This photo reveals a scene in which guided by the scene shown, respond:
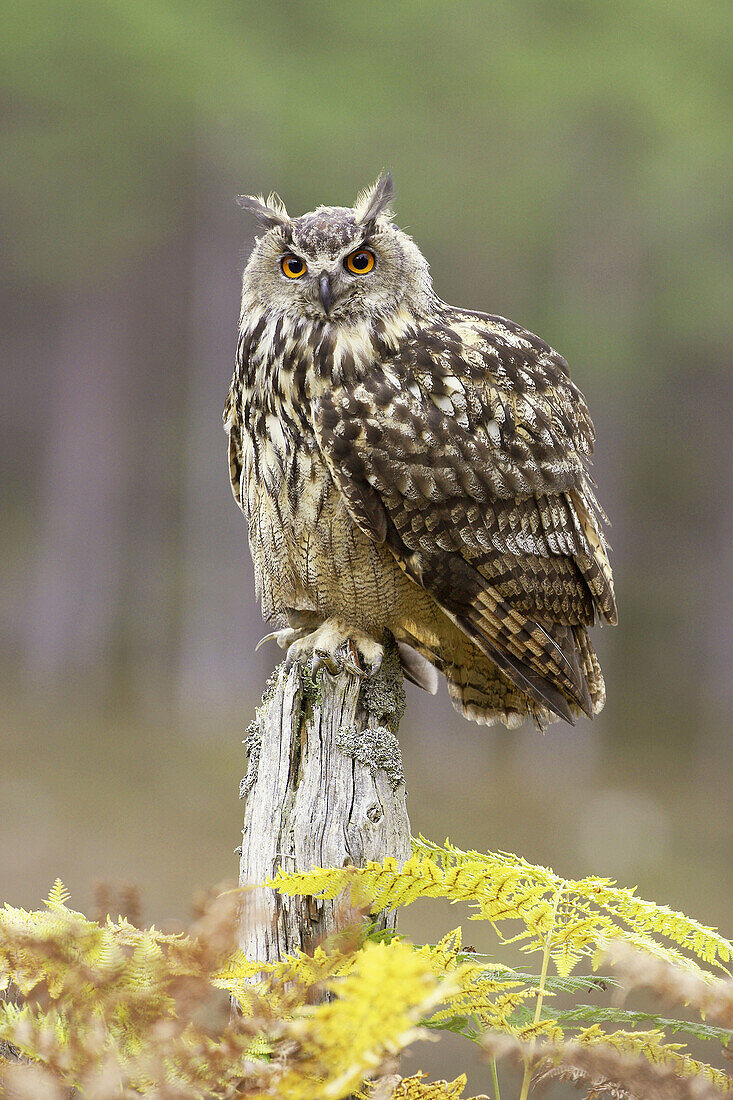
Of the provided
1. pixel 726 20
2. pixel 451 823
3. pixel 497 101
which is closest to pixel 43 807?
pixel 451 823

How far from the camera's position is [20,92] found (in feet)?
20.2

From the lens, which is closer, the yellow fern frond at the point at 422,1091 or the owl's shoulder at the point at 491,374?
the yellow fern frond at the point at 422,1091

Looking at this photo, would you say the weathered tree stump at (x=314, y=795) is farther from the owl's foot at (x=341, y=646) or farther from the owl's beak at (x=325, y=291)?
the owl's beak at (x=325, y=291)

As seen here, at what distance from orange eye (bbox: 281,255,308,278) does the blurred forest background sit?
3843 millimetres

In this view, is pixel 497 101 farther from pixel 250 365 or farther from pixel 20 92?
pixel 250 365

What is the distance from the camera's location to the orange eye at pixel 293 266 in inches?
73.9

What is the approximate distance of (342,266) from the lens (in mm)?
1833

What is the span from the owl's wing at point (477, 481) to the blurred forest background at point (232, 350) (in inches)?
138

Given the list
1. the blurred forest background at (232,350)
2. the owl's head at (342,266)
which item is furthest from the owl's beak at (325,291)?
the blurred forest background at (232,350)

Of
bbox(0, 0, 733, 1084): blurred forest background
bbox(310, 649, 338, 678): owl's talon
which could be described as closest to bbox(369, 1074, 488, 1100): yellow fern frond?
bbox(310, 649, 338, 678): owl's talon

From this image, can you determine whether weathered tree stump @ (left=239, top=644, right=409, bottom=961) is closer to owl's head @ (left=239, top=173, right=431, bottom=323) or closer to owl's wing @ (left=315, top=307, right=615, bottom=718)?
owl's wing @ (left=315, top=307, right=615, bottom=718)

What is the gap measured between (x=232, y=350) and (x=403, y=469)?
16.0 feet

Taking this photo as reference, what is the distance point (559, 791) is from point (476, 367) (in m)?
5.71

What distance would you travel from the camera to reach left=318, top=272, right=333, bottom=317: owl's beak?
71.0 inches
